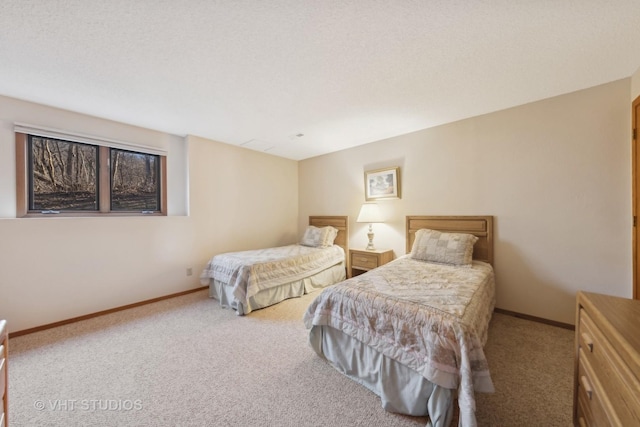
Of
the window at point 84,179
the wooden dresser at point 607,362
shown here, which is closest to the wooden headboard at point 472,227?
the wooden dresser at point 607,362

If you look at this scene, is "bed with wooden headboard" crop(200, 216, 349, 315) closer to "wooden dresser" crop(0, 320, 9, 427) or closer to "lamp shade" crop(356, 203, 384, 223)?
"lamp shade" crop(356, 203, 384, 223)

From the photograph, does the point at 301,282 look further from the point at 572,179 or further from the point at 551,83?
the point at 551,83

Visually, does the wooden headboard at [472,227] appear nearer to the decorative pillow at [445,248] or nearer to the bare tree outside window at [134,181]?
the decorative pillow at [445,248]

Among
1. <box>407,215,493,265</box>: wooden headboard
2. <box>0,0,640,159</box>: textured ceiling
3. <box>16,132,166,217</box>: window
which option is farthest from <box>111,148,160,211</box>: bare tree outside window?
<box>407,215,493,265</box>: wooden headboard

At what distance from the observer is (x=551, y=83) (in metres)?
2.14

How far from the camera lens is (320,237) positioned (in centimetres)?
397

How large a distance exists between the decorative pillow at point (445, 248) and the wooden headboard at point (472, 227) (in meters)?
0.15

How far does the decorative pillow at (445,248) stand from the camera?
255 cm

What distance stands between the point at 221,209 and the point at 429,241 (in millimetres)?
3112

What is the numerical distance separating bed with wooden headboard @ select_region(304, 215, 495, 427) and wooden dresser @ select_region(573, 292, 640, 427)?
1.27ft

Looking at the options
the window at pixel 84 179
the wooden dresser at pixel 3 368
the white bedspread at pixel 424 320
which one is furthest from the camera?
the window at pixel 84 179

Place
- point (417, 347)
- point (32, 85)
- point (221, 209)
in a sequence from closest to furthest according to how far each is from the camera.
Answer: point (417, 347) < point (32, 85) < point (221, 209)

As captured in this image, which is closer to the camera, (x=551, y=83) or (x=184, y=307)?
(x=551, y=83)

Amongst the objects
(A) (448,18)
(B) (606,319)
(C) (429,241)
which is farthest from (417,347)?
(A) (448,18)
